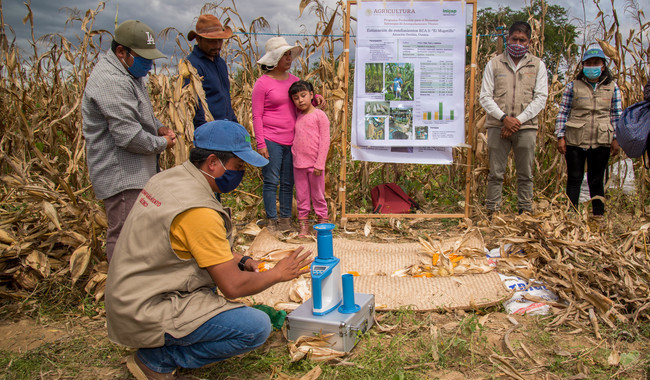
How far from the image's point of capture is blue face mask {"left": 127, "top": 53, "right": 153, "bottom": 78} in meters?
2.93

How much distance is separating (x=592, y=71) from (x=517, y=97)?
2.29 feet

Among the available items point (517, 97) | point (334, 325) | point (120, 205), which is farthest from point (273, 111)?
point (334, 325)

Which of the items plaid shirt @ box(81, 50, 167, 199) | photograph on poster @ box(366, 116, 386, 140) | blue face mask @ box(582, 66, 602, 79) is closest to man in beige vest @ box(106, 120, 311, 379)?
plaid shirt @ box(81, 50, 167, 199)

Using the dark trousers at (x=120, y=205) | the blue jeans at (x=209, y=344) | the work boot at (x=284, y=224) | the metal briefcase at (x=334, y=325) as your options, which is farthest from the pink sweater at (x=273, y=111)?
the blue jeans at (x=209, y=344)

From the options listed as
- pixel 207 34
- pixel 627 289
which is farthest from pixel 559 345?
pixel 207 34

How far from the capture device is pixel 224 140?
222 cm

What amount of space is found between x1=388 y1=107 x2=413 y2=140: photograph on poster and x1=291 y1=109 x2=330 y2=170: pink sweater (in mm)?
698

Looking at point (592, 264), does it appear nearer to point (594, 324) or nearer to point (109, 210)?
point (594, 324)

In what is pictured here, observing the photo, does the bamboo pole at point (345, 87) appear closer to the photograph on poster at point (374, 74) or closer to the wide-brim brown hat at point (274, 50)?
the photograph on poster at point (374, 74)

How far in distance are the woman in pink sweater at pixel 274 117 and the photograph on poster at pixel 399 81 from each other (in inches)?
36.5

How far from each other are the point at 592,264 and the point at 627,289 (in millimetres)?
386

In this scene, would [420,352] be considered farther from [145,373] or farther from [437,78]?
[437,78]

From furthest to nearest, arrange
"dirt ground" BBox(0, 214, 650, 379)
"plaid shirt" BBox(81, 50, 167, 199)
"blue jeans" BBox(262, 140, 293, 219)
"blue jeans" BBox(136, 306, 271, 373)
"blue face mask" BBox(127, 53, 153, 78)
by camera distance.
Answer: "blue jeans" BBox(262, 140, 293, 219), "blue face mask" BBox(127, 53, 153, 78), "plaid shirt" BBox(81, 50, 167, 199), "dirt ground" BBox(0, 214, 650, 379), "blue jeans" BBox(136, 306, 271, 373)

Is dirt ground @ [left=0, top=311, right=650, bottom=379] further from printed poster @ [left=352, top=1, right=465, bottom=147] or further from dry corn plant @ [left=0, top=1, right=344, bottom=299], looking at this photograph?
printed poster @ [left=352, top=1, right=465, bottom=147]
